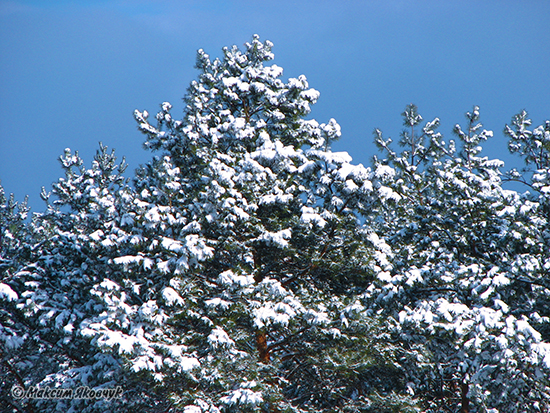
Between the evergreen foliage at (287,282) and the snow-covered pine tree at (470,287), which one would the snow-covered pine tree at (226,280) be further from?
the snow-covered pine tree at (470,287)

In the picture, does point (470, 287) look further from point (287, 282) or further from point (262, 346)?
point (262, 346)

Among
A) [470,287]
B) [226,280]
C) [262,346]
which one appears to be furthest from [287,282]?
[470,287]

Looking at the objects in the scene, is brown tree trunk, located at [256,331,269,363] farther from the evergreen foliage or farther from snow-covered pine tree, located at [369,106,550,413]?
snow-covered pine tree, located at [369,106,550,413]

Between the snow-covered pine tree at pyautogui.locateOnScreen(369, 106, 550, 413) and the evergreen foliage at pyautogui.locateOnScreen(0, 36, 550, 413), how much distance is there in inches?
2.1

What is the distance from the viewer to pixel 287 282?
1363 cm

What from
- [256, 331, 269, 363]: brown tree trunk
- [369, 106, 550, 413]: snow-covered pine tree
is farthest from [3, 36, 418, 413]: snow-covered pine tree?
[369, 106, 550, 413]: snow-covered pine tree

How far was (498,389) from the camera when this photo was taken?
10766 millimetres

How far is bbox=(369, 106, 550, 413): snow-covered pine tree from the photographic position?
1044cm

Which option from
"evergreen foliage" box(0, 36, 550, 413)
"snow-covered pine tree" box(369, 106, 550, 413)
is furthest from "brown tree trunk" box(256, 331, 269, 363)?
"snow-covered pine tree" box(369, 106, 550, 413)

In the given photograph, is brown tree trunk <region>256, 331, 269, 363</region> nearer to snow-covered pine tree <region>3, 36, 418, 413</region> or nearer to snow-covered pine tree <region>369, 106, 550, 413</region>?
snow-covered pine tree <region>3, 36, 418, 413</region>

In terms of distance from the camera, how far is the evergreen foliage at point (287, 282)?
10.7 m

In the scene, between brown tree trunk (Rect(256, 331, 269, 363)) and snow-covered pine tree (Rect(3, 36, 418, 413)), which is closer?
snow-covered pine tree (Rect(3, 36, 418, 413))

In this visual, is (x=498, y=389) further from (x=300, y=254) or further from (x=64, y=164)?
(x=64, y=164)

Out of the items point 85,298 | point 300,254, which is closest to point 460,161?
point 300,254
